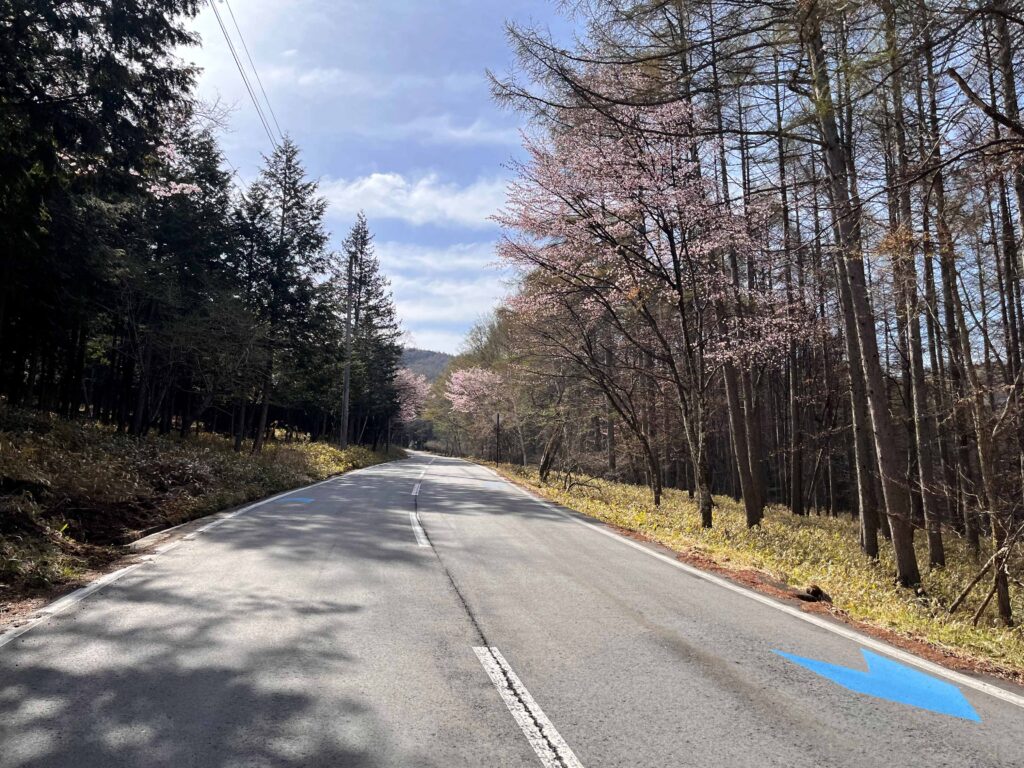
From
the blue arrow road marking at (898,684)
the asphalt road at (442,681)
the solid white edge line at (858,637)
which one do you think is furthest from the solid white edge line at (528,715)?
the solid white edge line at (858,637)

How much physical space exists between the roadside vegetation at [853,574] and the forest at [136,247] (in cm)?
1102

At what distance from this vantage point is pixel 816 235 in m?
6.32

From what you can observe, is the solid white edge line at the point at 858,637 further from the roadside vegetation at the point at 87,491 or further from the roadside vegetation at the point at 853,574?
the roadside vegetation at the point at 87,491

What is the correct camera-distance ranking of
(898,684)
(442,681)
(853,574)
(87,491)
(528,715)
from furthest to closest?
(87,491) < (853,574) < (898,684) < (442,681) < (528,715)

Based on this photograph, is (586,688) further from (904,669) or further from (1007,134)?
(1007,134)

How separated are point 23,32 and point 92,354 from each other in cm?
1899

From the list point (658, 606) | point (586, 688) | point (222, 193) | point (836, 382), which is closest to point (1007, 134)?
point (658, 606)

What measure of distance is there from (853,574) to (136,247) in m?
21.1

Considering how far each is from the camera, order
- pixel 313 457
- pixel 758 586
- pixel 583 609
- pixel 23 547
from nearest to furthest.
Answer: pixel 583 609 → pixel 23 547 → pixel 758 586 → pixel 313 457

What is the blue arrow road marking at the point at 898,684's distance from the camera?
3811mm

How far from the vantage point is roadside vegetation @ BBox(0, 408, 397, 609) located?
21.3ft

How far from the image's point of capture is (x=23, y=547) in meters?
6.56

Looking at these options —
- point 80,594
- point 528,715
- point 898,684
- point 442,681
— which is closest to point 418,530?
point 80,594

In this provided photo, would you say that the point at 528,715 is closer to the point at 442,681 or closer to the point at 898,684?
the point at 442,681
